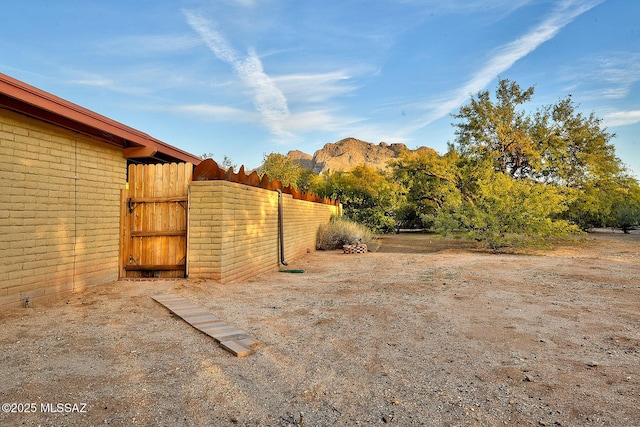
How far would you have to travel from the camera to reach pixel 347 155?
3829 inches

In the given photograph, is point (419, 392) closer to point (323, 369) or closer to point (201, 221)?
point (323, 369)

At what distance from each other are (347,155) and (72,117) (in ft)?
308

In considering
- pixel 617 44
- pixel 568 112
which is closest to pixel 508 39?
pixel 617 44

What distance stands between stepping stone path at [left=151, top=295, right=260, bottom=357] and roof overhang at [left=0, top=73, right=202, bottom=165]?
2.90 meters

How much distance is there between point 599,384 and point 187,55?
13.4 metres

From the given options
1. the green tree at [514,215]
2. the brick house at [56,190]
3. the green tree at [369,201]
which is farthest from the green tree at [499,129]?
the brick house at [56,190]

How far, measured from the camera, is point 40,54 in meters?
9.77

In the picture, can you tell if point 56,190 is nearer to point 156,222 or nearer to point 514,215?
point 156,222

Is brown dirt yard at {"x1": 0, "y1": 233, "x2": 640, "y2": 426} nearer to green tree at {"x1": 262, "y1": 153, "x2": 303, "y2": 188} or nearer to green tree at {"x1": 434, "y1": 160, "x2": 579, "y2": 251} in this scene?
green tree at {"x1": 434, "y1": 160, "x2": 579, "y2": 251}

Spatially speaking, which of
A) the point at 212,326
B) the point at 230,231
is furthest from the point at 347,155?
the point at 212,326

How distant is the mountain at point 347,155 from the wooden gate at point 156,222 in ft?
271

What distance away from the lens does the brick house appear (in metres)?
4.60

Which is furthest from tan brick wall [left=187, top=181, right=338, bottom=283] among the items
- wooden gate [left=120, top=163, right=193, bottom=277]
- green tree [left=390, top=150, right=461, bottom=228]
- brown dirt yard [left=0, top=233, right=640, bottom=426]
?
green tree [left=390, top=150, right=461, bottom=228]

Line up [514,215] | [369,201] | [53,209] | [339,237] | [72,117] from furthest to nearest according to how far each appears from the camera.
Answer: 1. [369,201]
2. [339,237]
3. [514,215]
4. [53,209]
5. [72,117]
